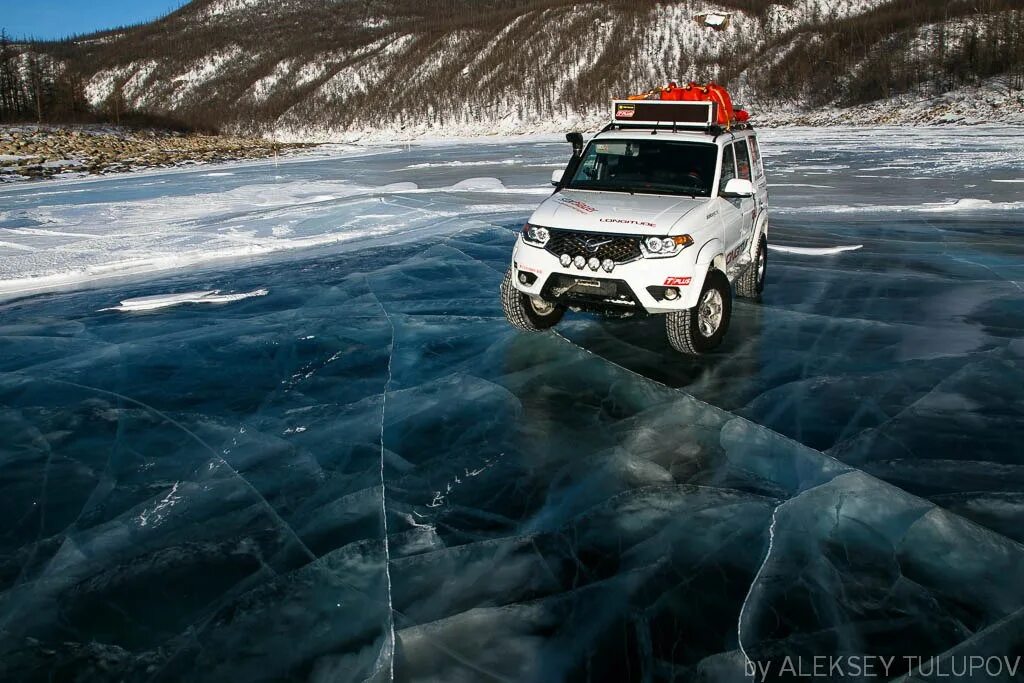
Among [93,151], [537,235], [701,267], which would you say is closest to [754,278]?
[701,267]

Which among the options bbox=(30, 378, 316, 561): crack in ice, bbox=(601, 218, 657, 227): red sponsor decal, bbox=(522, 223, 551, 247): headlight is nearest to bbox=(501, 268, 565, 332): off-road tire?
bbox=(522, 223, 551, 247): headlight

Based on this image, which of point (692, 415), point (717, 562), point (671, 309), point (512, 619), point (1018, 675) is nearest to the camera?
point (1018, 675)

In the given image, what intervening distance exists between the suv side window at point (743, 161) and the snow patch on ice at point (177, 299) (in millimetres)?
5791

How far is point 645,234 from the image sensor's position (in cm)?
635

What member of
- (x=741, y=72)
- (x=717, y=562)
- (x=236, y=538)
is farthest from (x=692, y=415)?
(x=741, y=72)

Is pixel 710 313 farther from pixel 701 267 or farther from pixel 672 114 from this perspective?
pixel 672 114

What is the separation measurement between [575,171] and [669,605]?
499cm

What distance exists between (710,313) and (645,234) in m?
1.15

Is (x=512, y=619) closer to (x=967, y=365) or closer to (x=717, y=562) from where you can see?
(x=717, y=562)

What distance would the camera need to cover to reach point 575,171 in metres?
7.80

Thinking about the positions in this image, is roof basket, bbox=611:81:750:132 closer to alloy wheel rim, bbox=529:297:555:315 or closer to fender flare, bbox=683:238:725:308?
fender flare, bbox=683:238:725:308

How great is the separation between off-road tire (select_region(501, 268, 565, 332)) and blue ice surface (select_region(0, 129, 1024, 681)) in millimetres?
189

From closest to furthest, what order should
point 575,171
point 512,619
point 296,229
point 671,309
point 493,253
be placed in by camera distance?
point 512,619, point 671,309, point 575,171, point 493,253, point 296,229

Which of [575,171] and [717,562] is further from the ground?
[575,171]
